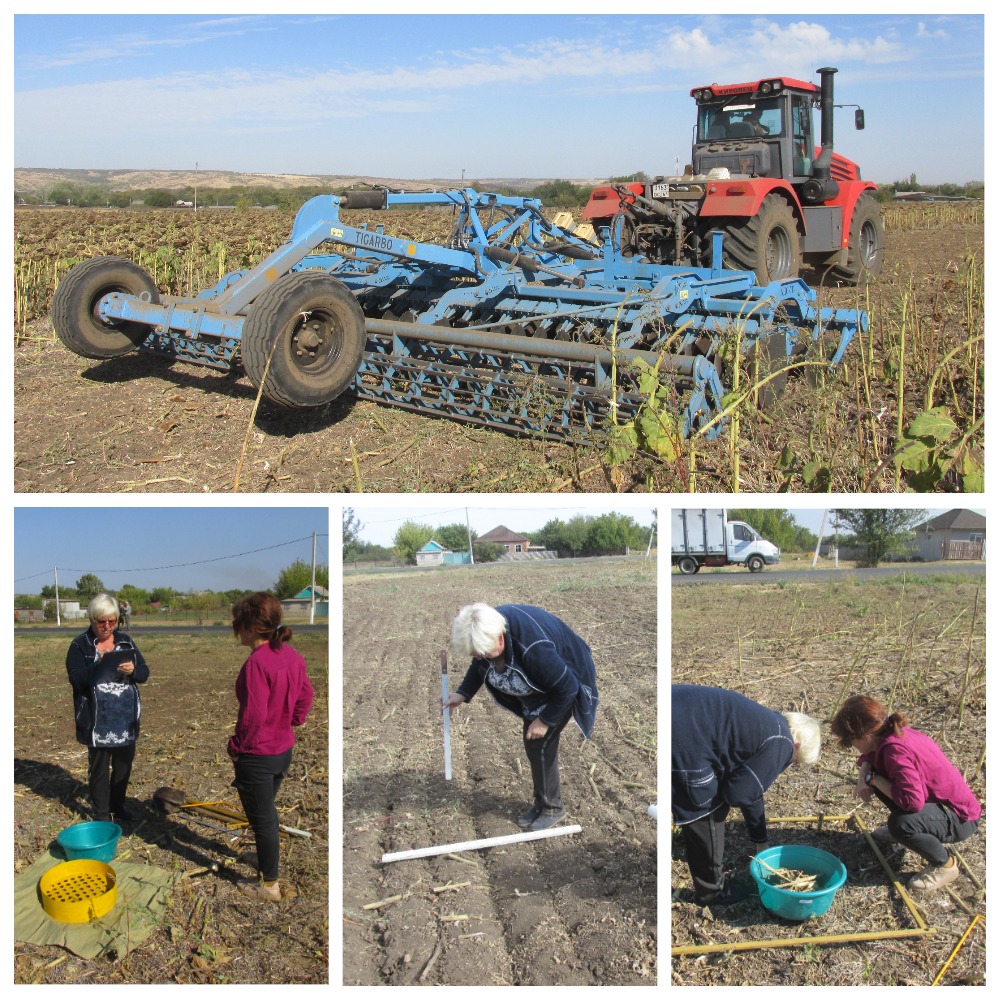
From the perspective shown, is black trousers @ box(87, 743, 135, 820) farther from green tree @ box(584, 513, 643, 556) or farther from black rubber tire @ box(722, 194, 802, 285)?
black rubber tire @ box(722, 194, 802, 285)

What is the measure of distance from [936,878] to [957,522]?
1.21 metres

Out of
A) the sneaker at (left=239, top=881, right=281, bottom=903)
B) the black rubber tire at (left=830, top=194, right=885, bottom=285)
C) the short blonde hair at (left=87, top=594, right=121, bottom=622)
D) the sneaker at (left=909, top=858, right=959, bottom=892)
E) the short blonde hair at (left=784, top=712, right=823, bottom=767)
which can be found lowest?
the sneaker at (left=239, top=881, right=281, bottom=903)

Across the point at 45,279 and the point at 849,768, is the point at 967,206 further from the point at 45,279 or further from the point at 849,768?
the point at 849,768

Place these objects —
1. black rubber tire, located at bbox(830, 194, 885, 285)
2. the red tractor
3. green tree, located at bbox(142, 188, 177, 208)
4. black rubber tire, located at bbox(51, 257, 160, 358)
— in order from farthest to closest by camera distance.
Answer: green tree, located at bbox(142, 188, 177, 208) → black rubber tire, located at bbox(830, 194, 885, 285) → the red tractor → black rubber tire, located at bbox(51, 257, 160, 358)

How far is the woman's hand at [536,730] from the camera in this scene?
319cm

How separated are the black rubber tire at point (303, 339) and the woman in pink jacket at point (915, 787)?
3215 mm

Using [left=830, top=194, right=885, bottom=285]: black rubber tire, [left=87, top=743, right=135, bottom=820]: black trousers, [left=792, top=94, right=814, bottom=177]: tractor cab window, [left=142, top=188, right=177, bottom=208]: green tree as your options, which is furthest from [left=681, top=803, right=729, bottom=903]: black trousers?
[left=142, top=188, right=177, bottom=208]: green tree

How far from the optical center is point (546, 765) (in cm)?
327

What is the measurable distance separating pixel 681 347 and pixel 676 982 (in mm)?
3717

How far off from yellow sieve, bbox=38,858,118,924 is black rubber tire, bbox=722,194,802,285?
270 inches

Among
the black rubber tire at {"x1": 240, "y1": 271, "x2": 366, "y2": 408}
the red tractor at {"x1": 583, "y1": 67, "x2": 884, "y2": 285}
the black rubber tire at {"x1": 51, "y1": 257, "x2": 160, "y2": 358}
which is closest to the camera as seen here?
the black rubber tire at {"x1": 240, "y1": 271, "x2": 366, "y2": 408}

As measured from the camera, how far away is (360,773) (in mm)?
3141

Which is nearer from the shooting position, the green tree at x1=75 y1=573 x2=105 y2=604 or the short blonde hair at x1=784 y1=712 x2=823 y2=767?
the short blonde hair at x1=784 y1=712 x2=823 y2=767

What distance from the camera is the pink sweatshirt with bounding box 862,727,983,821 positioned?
315 cm
